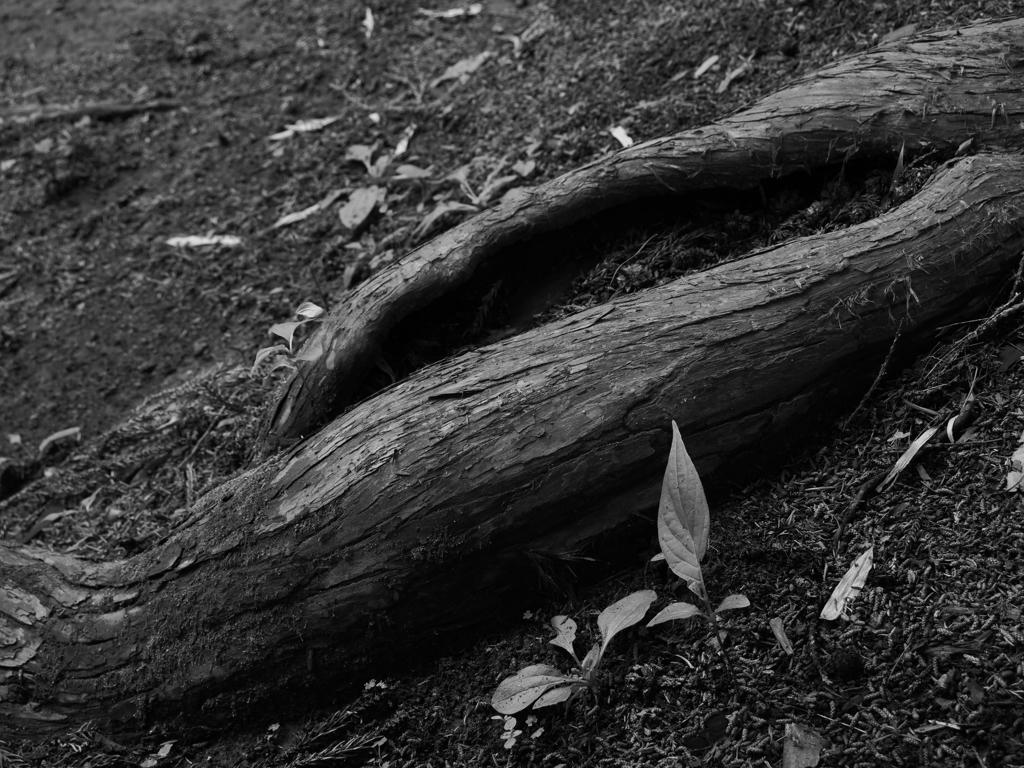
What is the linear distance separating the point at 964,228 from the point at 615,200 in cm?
114

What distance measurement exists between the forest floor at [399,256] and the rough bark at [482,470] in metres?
0.14

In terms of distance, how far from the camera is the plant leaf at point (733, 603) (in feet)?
6.44

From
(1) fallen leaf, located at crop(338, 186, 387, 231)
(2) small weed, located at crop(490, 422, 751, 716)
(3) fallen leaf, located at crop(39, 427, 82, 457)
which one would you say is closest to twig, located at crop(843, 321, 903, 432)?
(2) small weed, located at crop(490, 422, 751, 716)

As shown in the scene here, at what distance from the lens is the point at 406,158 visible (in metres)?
4.65

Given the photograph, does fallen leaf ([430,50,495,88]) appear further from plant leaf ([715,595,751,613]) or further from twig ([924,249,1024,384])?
plant leaf ([715,595,751,613])

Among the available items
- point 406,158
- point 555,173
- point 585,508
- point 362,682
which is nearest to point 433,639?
point 362,682

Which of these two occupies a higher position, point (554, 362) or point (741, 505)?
point (554, 362)

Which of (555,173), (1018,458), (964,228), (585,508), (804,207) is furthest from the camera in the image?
(555,173)

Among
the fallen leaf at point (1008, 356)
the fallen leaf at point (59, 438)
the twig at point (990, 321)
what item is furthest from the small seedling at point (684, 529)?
the fallen leaf at point (59, 438)

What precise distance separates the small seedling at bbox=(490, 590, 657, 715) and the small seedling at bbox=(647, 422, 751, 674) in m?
0.09

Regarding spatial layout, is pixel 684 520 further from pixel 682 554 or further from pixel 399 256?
pixel 399 256

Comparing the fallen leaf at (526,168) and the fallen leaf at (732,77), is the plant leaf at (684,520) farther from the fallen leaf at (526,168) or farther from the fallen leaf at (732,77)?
the fallen leaf at (732,77)

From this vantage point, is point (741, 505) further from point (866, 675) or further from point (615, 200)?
point (615, 200)

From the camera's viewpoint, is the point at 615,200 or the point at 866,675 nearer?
the point at 866,675
